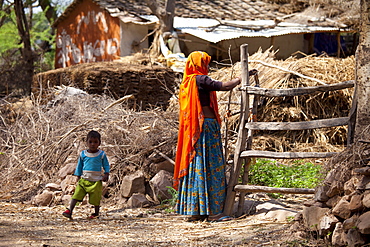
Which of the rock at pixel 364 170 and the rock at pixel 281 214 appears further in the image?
the rock at pixel 281 214

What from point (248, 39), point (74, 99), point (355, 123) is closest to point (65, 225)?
point (355, 123)

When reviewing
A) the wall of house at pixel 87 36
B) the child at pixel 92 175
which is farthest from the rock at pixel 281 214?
the wall of house at pixel 87 36

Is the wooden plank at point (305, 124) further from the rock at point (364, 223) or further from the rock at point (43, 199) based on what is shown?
the rock at point (43, 199)

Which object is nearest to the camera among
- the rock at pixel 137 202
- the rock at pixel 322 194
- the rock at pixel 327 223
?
the rock at pixel 327 223

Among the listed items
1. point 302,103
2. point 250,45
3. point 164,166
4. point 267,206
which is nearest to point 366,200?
point 267,206

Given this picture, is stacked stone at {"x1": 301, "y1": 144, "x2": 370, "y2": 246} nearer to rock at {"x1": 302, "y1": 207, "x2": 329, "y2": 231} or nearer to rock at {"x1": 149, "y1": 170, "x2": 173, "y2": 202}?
rock at {"x1": 302, "y1": 207, "x2": 329, "y2": 231}

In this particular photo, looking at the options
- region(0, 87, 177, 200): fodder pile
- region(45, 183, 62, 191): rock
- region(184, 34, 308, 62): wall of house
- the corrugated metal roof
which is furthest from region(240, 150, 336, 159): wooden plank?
region(184, 34, 308, 62): wall of house

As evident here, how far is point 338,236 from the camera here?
337 centimetres

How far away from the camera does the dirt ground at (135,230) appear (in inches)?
159

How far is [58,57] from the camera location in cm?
1806

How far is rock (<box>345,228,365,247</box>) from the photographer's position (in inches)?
126

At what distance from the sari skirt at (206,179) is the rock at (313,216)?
4.48 feet

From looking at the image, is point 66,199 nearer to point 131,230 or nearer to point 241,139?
point 131,230

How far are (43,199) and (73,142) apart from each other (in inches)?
42.1
